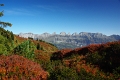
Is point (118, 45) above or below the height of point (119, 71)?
above

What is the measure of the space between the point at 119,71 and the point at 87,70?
9.21 feet

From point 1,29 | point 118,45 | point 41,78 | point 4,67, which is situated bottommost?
point 41,78

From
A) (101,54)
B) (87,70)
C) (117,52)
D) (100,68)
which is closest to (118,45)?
(117,52)

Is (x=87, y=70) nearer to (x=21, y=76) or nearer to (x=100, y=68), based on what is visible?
(x=100, y=68)

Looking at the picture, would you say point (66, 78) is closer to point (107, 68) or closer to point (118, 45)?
point (107, 68)

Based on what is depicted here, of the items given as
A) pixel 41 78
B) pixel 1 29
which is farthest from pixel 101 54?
pixel 1 29

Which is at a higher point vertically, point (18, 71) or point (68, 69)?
point (68, 69)

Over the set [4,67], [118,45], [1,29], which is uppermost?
[1,29]

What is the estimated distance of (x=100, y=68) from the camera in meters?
16.5

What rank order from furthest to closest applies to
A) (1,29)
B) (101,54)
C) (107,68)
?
(1,29), (101,54), (107,68)

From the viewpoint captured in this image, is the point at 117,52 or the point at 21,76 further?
the point at 117,52

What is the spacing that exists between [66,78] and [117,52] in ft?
27.9

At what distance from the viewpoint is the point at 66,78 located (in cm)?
1159

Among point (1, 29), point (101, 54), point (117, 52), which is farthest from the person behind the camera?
point (1, 29)
